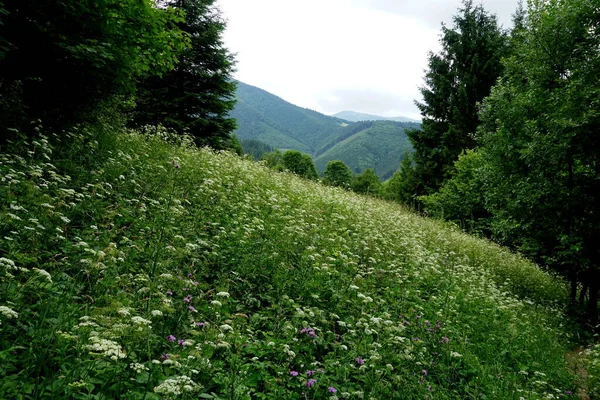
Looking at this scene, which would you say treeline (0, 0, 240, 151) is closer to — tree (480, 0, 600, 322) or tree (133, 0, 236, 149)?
tree (133, 0, 236, 149)

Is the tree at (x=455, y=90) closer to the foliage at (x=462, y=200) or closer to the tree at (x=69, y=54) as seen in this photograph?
the foliage at (x=462, y=200)

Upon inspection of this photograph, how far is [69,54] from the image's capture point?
22.1 feet

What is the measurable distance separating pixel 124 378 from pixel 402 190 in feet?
106

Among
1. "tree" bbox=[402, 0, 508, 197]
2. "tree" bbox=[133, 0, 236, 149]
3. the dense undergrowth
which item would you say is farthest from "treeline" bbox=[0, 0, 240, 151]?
"tree" bbox=[402, 0, 508, 197]

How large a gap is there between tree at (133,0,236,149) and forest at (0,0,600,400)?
6.94 m

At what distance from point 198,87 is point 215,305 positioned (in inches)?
665

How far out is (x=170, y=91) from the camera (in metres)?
17.5

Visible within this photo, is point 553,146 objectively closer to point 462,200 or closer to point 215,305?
point 215,305

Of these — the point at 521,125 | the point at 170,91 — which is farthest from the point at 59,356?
the point at 170,91

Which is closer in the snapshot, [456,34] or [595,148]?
[595,148]

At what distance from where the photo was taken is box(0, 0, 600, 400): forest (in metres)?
2.86

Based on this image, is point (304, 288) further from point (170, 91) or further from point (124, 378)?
point (170, 91)

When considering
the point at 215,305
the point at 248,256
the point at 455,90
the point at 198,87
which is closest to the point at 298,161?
the point at 455,90

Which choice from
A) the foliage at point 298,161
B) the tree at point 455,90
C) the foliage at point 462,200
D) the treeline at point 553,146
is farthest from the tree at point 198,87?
the foliage at point 298,161
